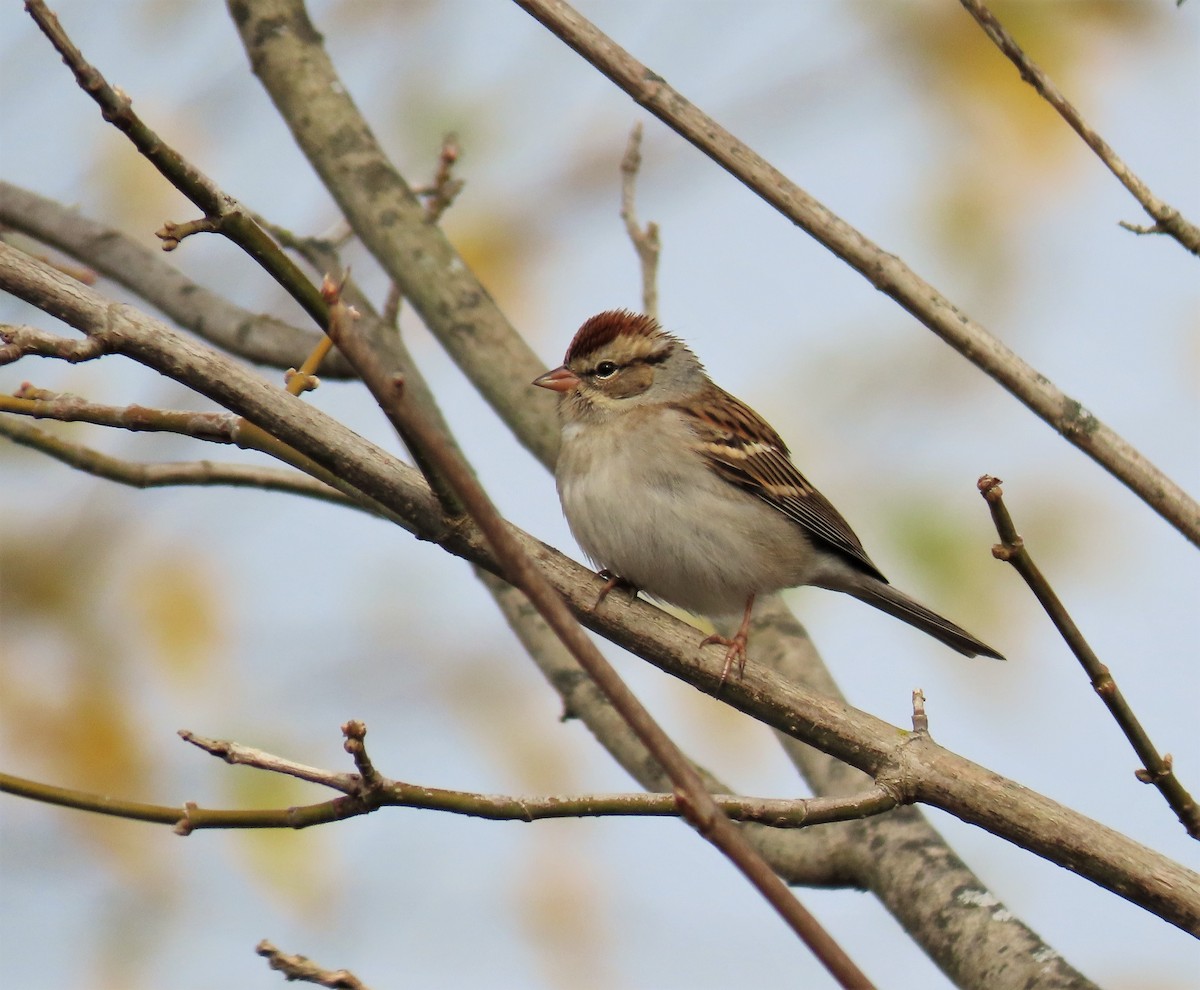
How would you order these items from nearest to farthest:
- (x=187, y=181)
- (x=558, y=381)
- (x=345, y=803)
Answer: (x=187, y=181) < (x=345, y=803) < (x=558, y=381)

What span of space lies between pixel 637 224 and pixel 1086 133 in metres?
2.02

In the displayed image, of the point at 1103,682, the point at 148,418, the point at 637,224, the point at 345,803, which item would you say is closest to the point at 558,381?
the point at 637,224

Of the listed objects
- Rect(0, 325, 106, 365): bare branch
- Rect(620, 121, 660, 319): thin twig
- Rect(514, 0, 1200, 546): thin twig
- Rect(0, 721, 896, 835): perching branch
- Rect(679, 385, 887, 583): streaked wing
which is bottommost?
Rect(0, 721, 896, 835): perching branch

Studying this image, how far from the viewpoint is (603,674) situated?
60.1 inches

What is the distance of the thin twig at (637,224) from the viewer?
4.47 m

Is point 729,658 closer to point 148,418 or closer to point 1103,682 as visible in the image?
point 1103,682

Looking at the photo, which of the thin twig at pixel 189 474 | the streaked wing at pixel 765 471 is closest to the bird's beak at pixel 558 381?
the streaked wing at pixel 765 471

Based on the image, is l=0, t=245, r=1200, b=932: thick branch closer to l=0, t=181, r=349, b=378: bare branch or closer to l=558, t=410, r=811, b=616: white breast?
l=558, t=410, r=811, b=616: white breast

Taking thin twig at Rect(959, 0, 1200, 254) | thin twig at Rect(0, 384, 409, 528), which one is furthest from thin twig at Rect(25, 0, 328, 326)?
thin twig at Rect(959, 0, 1200, 254)

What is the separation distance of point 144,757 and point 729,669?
3933mm

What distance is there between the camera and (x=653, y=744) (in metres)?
1.53

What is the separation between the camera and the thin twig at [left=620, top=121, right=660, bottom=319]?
4469mm

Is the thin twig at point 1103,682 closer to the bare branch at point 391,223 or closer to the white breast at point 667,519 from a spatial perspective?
the white breast at point 667,519

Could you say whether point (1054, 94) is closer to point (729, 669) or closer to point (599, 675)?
point (729, 669)
